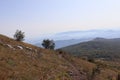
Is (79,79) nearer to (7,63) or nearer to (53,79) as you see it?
(53,79)

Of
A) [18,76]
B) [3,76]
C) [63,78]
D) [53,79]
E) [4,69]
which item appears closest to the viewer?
[3,76]

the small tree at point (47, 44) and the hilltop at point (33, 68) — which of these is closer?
the hilltop at point (33, 68)

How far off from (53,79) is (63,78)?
9.59 ft

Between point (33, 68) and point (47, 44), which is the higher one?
point (47, 44)

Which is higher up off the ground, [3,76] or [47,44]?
[47,44]

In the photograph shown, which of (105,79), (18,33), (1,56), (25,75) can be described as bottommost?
(105,79)

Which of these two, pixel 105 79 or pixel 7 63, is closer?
pixel 7 63

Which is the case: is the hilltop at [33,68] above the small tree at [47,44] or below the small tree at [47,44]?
below

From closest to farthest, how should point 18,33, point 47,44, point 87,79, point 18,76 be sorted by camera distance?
1. point 18,76
2. point 87,79
3. point 18,33
4. point 47,44

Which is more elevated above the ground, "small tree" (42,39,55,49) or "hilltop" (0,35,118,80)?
"small tree" (42,39,55,49)

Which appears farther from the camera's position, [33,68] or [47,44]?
[47,44]

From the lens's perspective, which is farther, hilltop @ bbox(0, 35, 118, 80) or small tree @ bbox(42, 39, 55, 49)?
small tree @ bbox(42, 39, 55, 49)

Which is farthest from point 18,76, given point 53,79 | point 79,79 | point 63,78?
point 79,79

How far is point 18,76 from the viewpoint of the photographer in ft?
68.5
